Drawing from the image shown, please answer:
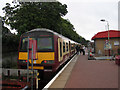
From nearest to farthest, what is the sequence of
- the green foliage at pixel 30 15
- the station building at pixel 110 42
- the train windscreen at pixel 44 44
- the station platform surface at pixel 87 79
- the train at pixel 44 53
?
1. the station platform surface at pixel 87 79
2. the train at pixel 44 53
3. the train windscreen at pixel 44 44
4. the green foliage at pixel 30 15
5. the station building at pixel 110 42

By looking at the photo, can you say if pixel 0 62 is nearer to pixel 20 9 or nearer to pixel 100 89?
pixel 20 9

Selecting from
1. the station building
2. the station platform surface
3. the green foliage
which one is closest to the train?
the station platform surface

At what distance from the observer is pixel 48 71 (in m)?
7.35

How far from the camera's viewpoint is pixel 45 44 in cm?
767

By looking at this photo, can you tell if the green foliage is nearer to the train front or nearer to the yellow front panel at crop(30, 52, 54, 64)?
the train front

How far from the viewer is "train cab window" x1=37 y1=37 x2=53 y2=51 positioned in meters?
7.56

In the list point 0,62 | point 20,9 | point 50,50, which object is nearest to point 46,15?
point 20,9

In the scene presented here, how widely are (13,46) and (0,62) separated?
2846 millimetres

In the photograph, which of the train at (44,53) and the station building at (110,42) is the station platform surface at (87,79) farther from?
the station building at (110,42)

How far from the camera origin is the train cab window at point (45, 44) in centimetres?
756

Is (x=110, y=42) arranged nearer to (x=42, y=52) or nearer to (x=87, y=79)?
(x=87, y=79)

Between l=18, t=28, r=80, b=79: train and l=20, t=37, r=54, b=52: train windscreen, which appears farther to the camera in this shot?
l=20, t=37, r=54, b=52: train windscreen

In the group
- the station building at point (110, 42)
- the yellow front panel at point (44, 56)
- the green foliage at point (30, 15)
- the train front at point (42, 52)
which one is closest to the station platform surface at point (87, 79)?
the train front at point (42, 52)

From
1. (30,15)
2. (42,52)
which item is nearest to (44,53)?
(42,52)
